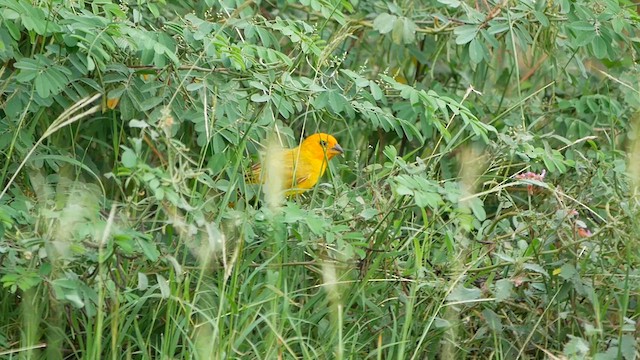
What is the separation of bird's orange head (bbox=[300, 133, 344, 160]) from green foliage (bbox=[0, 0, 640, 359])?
0.23 meters

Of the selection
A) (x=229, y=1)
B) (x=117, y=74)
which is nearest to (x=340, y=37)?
(x=229, y=1)

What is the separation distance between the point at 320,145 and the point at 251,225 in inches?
45.9

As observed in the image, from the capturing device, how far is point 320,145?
488cm

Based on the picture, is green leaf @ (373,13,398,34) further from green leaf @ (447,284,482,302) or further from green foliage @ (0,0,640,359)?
green leaf @ (447,284,482,302)

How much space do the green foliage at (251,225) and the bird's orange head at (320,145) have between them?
0.23m

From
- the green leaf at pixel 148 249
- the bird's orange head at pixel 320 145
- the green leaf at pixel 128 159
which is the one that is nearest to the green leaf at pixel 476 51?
the bird's orange head at pixel 320 145

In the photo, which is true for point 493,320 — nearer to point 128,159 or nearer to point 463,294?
point 463,294

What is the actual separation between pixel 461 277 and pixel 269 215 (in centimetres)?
72

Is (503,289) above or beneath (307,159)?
above

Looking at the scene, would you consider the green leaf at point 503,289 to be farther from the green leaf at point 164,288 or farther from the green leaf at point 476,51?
the green leaf at point 476,51

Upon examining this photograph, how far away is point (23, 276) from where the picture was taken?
341 cm

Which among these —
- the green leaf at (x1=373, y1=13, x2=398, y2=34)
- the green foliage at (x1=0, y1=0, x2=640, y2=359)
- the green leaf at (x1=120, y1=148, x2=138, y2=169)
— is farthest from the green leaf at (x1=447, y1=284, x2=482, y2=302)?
the green leaf at (x1=373, y1=13, x2=398, y2=34)

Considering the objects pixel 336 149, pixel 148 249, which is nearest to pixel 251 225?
pixel 148 249

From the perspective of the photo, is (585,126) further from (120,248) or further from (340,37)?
(120,248)
